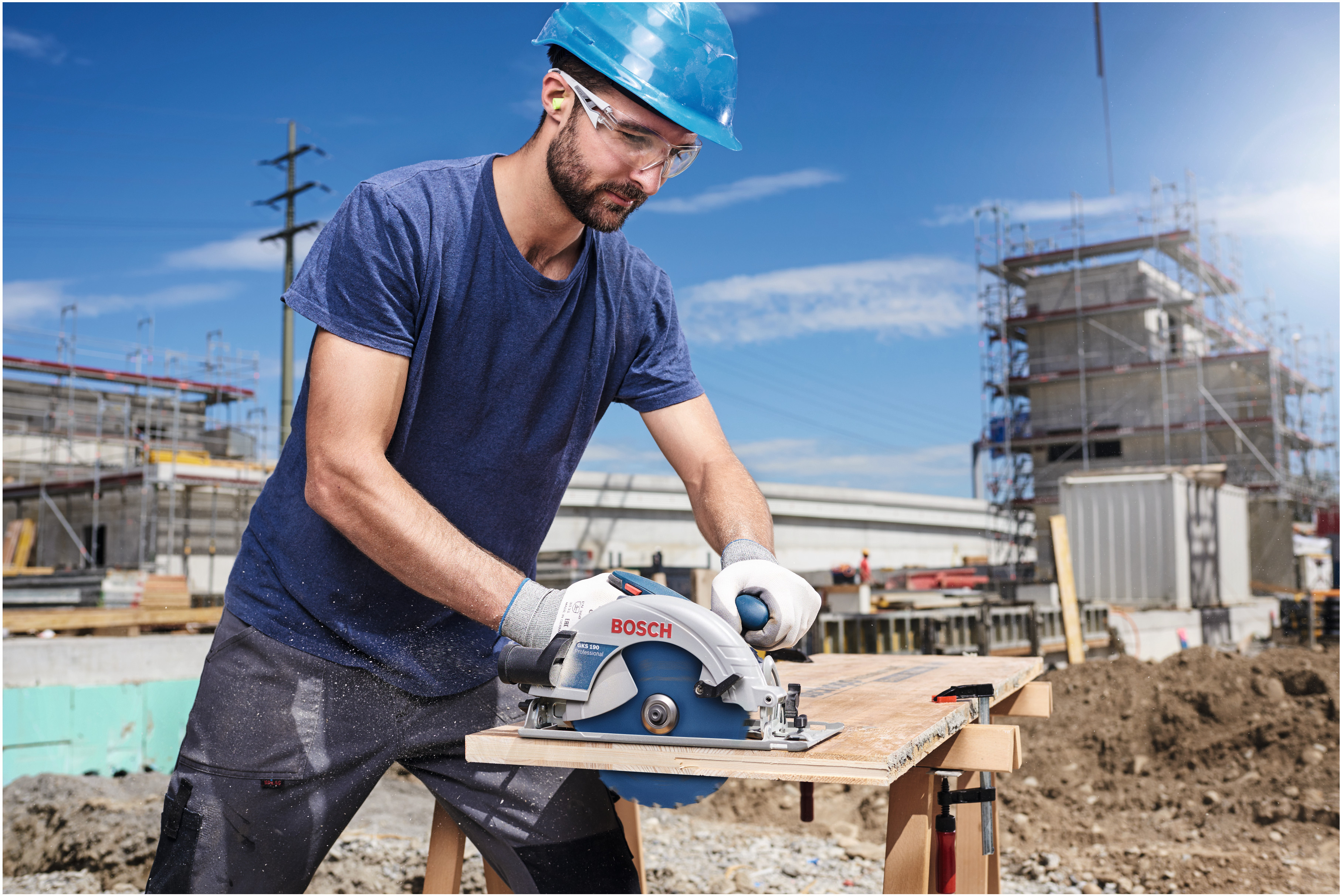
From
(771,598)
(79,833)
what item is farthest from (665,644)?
(79,833)

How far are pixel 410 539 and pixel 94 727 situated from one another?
22.8 ft

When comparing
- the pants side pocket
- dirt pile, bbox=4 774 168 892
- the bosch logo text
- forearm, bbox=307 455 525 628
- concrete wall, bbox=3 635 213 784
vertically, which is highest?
forearm, bbox=307 455 525 628

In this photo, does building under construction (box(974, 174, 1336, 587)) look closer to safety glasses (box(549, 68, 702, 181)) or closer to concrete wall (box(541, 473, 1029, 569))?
concrete wall (box(541, 473, 1029, 569))

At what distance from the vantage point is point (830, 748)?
130 centimetres

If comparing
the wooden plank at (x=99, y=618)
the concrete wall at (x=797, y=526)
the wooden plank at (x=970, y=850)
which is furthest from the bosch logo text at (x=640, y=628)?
the concrete wall at (x=797, y=526)

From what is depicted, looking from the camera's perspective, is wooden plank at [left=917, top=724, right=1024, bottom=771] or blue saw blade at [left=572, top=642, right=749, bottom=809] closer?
blue saw blade at [left=572, top=642, right=749, bottom=809]

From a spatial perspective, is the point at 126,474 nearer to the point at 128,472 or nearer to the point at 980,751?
the point at 128,472

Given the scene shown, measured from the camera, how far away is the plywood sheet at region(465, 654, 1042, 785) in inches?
47.4

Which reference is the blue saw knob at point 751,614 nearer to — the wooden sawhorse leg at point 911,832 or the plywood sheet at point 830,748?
the plywood sheet at point 830,748

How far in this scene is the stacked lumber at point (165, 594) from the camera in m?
12.0

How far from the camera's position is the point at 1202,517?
798 inches

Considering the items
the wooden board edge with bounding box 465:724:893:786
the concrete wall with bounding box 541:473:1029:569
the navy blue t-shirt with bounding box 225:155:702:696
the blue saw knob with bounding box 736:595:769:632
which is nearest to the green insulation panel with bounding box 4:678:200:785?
the navy blue t-shirt with bounding box 225:155:702:696

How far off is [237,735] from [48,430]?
92.9 feet

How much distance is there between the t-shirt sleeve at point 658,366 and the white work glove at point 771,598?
59cm
